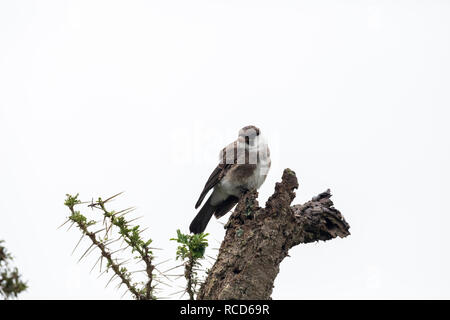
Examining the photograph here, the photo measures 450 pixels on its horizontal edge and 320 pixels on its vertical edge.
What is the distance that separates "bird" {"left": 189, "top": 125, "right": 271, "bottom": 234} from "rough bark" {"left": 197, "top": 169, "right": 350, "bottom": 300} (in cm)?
194

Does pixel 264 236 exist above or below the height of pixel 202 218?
below

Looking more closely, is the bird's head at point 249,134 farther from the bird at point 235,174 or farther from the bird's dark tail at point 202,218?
the bird's dark tail at point 202,218

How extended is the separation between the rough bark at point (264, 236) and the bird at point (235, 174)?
1.94 m

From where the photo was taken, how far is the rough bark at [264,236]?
3941 millimetres

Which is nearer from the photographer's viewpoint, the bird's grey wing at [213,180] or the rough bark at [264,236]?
the rough bark at [264,236]

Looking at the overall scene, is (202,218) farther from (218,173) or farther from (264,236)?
(264,236)

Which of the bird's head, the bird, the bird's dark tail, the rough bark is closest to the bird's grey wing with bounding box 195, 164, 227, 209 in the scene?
the bird

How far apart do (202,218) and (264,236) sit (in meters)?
2.94

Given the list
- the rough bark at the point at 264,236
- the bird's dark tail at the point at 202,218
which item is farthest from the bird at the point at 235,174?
the rough bark at the point at 264,236

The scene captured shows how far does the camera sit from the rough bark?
12.9ft

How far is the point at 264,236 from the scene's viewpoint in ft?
13.6

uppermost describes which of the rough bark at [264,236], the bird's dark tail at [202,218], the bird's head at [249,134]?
the bird's head at [249,134]

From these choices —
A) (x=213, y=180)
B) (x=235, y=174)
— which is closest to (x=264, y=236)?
(x=235, y=174)

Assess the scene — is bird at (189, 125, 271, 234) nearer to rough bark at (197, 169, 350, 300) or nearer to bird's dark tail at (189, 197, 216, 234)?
bird's dark tail at (189, 197, 216, 234)
